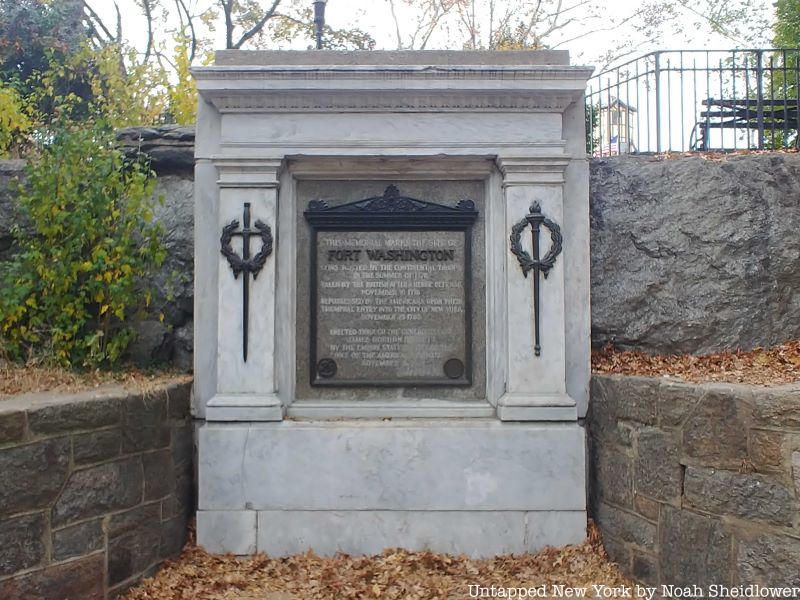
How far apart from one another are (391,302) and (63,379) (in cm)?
224

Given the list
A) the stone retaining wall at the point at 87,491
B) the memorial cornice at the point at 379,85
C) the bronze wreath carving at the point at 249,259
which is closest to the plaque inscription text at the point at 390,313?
the bronze wreath carving at the point at 249,259

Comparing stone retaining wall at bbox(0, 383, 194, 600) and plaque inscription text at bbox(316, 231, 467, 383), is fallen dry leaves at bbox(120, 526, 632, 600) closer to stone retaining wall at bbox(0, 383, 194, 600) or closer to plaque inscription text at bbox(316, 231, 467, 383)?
stone retaining wall at bbox(0, 383, 194, 600)

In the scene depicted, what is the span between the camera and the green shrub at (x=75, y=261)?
4.58 metres

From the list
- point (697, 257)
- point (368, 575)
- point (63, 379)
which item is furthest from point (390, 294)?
point (697, 257)

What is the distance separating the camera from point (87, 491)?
366cm

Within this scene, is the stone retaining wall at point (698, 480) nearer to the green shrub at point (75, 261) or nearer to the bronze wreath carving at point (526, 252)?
the bronze wreath carving at point (526, 252)

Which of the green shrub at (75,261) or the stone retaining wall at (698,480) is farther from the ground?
the green shrub at (75,261)

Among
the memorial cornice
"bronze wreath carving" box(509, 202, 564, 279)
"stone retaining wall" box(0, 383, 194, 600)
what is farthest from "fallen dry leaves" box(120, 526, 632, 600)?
the memorial cornice

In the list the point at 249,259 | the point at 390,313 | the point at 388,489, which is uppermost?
the point at 249,259

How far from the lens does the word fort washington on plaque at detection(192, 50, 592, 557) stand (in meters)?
4.44

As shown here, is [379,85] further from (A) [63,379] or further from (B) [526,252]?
(A) [63,379]

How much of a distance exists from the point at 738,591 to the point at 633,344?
6.92 ft

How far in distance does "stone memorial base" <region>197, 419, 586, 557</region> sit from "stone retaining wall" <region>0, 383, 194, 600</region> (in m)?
0.34

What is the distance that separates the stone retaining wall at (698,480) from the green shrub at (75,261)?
3.49 m
